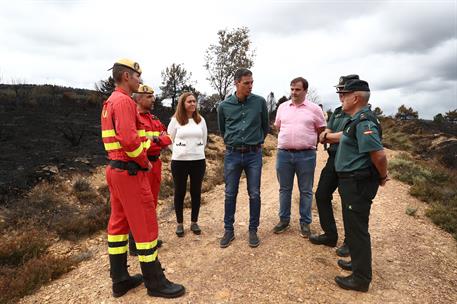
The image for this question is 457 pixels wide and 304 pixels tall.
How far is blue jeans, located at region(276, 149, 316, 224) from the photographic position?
468cm

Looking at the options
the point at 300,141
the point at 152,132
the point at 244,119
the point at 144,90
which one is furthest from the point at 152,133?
the point at 300,141

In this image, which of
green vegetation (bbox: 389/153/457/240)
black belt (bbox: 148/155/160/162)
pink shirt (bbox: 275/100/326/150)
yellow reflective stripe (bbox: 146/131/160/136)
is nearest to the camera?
yellow reflective stripe (bbox: 146/131/160/136)

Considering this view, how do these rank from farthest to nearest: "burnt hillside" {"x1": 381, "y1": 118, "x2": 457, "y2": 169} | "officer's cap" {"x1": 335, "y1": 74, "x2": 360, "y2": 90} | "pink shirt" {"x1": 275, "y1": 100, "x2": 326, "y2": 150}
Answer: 1. "burnt hillside" {"x1": 381, "y1": 118, "x2": 457, "y2": 169}
2. "pink shirt" {"x1": 275, "y1": 100, "x2": 326, "y2": 150}
3. "officer's cap" {"x1": 335, "y1": 74, "x2": 360, "y2": 90}

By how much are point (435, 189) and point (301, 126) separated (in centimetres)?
581

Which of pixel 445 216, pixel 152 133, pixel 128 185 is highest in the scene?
pixel 152 133

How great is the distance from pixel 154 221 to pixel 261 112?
2241 mm

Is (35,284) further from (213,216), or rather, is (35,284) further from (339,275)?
(339,275)

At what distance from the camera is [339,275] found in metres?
3.85

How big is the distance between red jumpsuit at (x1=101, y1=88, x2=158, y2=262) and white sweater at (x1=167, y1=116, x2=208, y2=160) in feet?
4.48

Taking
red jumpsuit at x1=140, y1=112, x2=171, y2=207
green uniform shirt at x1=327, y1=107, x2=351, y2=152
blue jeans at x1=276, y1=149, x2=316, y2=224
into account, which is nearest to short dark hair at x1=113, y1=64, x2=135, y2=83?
red jumpsuit at x1=140, y1=112, x2=171, y2=207

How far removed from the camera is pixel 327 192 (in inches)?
174

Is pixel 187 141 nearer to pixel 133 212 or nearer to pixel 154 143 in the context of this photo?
pixel 154 143

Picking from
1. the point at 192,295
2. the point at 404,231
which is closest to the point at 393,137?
the point at 404,231

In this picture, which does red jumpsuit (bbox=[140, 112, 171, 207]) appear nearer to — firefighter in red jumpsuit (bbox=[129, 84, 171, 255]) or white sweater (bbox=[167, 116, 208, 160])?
firefighter in red jumpsuit (bbox=[129, 84, 171, 255])
